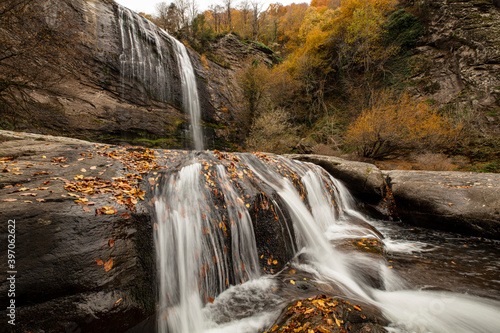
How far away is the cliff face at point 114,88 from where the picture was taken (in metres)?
10.0

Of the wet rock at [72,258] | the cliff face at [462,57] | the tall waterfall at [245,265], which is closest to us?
the wet rock at [72,258]

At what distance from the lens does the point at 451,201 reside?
19.0 feet

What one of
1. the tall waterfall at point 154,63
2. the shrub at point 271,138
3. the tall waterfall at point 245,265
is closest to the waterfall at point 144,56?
the tall waterfall at point 154,63

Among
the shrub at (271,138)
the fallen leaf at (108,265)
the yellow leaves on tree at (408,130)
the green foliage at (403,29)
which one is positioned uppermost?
the green foliage at (403,29)

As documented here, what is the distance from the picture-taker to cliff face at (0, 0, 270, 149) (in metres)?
10.0

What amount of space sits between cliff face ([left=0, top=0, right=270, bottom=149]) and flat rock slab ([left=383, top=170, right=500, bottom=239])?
14.0m

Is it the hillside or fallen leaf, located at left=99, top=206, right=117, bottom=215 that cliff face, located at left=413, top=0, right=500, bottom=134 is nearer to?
the hillside

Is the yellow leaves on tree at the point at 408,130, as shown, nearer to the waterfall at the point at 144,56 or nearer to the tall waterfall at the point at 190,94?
the tall waterfall at the point at 190,94

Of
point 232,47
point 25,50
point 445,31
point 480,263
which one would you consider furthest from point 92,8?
point 445,31

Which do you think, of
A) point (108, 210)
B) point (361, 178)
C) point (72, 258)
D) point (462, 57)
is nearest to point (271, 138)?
point (361, 178)

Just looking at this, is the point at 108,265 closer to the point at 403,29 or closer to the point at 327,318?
the point at 327,318

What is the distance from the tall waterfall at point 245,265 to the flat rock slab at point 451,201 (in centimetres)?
284

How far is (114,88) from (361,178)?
14.9 metres

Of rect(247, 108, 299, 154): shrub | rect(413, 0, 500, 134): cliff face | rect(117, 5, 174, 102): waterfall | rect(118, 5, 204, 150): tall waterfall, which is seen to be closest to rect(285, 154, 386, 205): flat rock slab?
rect(247, 108, 299, 154): shrub
